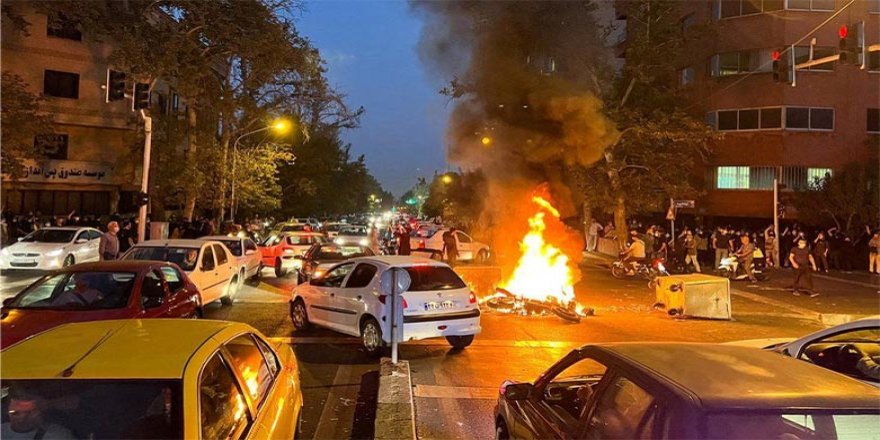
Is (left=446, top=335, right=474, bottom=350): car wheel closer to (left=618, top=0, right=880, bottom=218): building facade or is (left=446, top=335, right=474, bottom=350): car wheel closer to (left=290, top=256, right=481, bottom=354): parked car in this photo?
(left=290, top=256, right=481, bottom=354): parked car

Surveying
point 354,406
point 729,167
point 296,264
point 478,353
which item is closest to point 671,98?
point 729,167

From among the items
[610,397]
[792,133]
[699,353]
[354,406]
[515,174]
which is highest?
[792,133]

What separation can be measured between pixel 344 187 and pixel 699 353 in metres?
56.8

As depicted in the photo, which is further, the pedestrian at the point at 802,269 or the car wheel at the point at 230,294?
the pedestrian at the point at 802,269

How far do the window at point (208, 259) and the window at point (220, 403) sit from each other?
8.78m

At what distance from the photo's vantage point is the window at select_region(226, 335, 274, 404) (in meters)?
3.69

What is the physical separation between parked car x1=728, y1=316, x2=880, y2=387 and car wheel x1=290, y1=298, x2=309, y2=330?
723cm

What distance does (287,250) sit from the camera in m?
19.0

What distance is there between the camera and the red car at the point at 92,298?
21.7 ft

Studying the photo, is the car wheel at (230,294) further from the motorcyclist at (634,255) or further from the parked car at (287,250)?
the motorcyclist at (634,255)

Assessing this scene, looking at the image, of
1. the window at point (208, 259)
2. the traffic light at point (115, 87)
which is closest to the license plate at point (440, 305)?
the window at point (208, 259)

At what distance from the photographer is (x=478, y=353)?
29.5ft

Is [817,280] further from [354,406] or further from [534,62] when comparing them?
[354,406]

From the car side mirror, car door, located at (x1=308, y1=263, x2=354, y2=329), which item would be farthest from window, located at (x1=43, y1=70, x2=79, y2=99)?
the car side mirror
